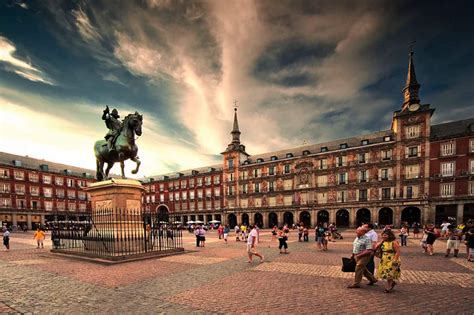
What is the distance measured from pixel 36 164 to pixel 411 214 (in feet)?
245

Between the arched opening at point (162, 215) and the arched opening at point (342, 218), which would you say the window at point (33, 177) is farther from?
the arched opening at point (342, 218)

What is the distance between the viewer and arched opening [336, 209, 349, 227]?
40.1 m

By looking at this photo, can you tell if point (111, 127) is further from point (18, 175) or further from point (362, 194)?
point (18, 175)

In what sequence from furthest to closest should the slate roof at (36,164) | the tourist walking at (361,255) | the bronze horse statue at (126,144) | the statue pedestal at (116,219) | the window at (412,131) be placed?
1. the slate roof at (36,164)
2. the window at (412,131)
3. the bronze horse statue at (126,144)
4. the statue pedestal at (116,219)
5. the tourist walking at (361,255)

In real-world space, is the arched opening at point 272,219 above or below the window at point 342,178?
below

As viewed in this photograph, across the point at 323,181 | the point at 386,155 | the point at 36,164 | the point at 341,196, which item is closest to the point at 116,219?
the point at 323,181

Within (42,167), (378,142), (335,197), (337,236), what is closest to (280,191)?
(335,197)

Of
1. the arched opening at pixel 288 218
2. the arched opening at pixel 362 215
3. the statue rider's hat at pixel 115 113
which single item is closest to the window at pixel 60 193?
the arched opening at pixel 288 218

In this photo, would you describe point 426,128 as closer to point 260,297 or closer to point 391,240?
point 391,240

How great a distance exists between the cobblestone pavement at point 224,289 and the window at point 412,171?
96.7 feet

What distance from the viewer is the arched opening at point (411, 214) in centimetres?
3405

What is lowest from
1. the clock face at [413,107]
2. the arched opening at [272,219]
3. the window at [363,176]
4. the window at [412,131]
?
the arched opening at [272,219]

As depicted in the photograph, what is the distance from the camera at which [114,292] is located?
6012 mm

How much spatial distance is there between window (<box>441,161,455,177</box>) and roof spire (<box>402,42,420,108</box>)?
396 inches
